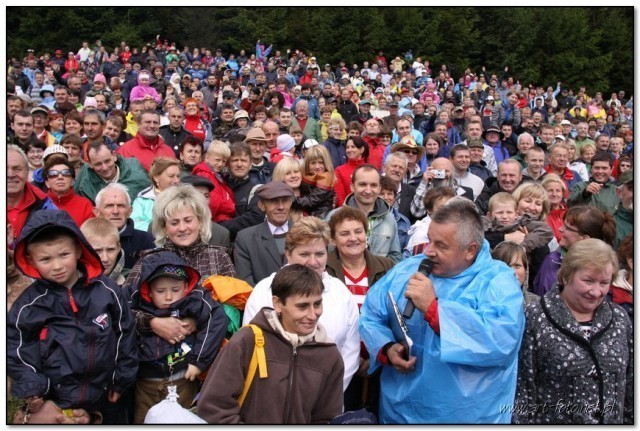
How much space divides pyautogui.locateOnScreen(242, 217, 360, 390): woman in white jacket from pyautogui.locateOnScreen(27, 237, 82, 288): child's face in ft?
3.23

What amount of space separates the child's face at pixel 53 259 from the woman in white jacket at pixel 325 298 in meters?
0.99

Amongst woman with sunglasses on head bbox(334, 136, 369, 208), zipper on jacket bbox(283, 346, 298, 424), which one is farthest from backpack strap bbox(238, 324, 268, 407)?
woman with sunglasses on head bbox(334, 136, 369, 208)

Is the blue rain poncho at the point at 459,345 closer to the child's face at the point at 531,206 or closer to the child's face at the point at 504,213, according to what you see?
the child's face at the point at 504,213

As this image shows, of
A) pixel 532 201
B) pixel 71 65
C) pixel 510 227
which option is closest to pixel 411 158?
pixel 532 201

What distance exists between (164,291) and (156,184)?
85.0 inches

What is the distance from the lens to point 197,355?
3.43 meters

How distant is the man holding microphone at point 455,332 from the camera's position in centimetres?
281

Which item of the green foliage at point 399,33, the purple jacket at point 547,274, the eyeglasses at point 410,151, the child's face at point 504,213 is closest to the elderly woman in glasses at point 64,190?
the child's face at point 504,213

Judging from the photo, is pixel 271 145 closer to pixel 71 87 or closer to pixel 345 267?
pixel 345 267

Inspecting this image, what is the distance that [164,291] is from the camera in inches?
136

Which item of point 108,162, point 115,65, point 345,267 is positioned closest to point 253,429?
point 345,267

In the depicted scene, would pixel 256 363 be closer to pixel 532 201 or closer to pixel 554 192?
pixel 532 201

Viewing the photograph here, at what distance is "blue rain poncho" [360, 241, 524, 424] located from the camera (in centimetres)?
281

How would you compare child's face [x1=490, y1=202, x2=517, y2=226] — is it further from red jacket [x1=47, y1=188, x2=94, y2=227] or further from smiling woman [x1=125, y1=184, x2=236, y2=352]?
red jacket [x1=47, y1=188, x2=94, y2=227]
